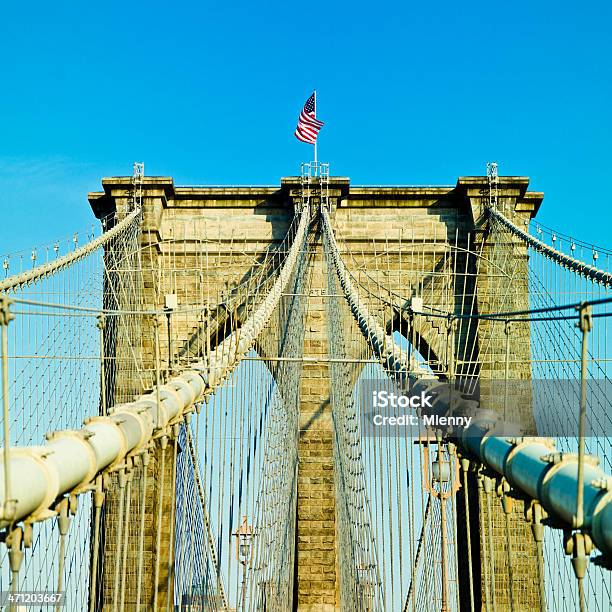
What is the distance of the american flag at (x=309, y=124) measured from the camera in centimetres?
2355

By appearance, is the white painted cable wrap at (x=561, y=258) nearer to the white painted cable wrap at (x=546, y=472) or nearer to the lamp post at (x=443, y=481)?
the lamp post at (x=443, y=481)

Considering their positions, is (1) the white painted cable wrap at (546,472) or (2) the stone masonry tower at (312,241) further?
(2) the stone masonry tower at (312,241)

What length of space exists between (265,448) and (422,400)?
5.64 meters

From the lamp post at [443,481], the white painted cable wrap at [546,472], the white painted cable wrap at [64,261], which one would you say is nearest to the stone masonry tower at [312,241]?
the white painted cable wrap at [64,261]

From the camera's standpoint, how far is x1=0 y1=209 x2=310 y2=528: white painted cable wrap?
445cm

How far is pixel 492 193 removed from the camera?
834 inches

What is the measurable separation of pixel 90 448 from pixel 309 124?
19.0 metres

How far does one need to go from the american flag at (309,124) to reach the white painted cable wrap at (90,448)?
48.4 ft

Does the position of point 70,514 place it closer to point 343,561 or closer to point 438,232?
point 343,561

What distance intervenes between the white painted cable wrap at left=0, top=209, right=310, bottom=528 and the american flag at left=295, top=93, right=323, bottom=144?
14.8 meters

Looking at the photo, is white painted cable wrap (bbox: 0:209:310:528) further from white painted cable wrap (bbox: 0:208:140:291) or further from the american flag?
the american flag

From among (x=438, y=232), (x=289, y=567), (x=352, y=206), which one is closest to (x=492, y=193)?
(x=438, y=232)

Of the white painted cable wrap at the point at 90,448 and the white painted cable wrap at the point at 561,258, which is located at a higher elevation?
the white painted cable wrap at the point at 561,258

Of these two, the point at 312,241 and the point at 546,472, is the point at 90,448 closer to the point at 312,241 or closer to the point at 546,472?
the point at 546,472
